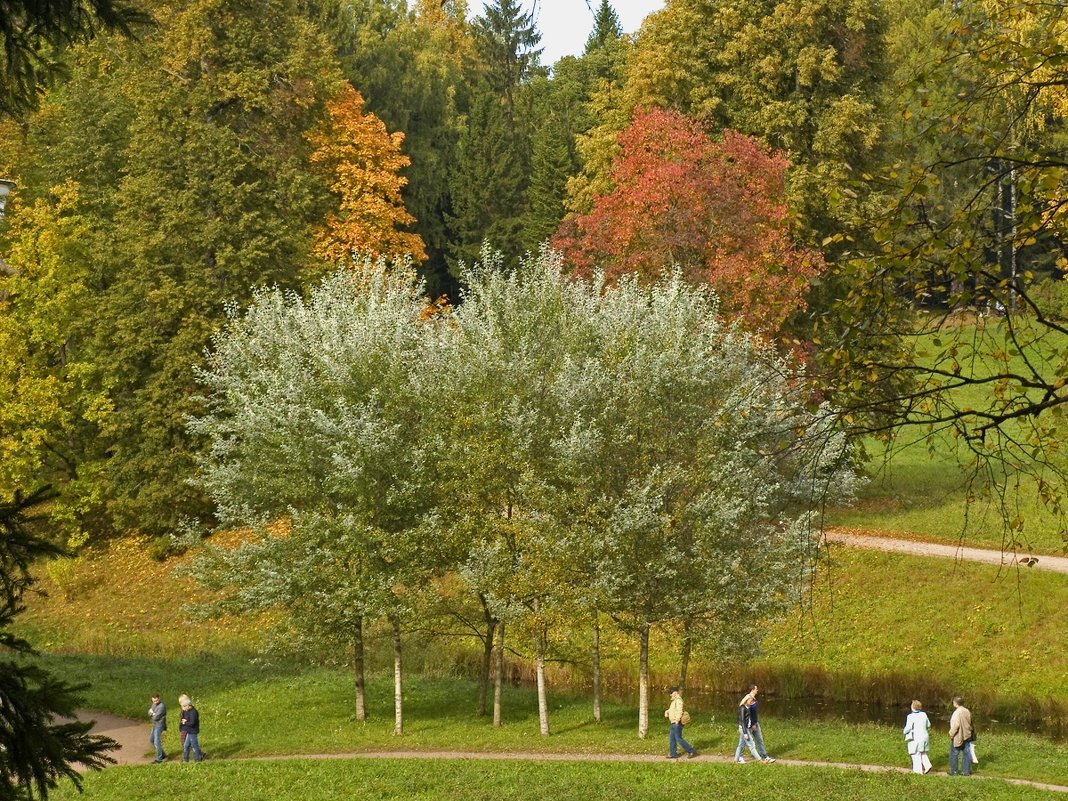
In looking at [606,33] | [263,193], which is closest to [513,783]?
[263,193]

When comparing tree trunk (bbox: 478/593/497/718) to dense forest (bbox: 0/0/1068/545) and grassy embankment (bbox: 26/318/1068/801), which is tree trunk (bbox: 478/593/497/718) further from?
dense forest (bbox: 0/0/1068/545)

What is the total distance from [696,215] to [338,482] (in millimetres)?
17087

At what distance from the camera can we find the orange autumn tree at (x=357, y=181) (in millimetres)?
50406

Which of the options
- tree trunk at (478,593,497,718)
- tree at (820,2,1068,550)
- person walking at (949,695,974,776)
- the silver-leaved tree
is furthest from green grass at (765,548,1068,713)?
tree at (820,2,1068,550)

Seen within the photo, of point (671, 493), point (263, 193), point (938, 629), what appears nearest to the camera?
point (671, 493)

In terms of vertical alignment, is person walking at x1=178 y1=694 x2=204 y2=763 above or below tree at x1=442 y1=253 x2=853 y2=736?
below

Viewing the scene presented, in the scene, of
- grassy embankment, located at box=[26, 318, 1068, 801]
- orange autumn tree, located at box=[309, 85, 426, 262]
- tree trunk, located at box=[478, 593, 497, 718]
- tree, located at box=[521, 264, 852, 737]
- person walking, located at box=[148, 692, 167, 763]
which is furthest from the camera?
orange autumn tree, located at box=[309, 85, 426, 262]

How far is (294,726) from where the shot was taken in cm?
2956

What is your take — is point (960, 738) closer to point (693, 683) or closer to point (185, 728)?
point (693, 683)

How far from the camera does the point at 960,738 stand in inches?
868

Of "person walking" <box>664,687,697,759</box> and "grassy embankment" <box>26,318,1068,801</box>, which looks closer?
"grassy embankment" <box>26,318,1068,801</box>

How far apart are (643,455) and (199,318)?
22.6 meters

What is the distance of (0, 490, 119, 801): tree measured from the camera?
296 inches

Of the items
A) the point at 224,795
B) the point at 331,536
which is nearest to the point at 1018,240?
the point at 224,795
